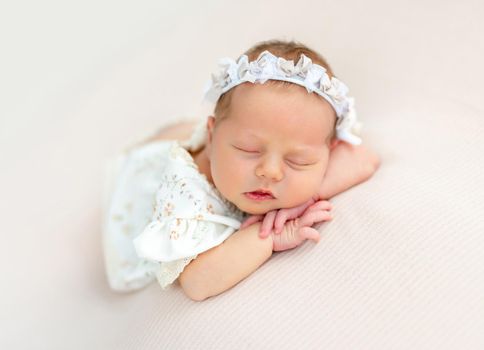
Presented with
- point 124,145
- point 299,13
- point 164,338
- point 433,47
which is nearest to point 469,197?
point 433,47

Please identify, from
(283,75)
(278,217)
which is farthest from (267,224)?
(283,75)

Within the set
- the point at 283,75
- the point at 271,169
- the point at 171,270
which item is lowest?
the point at 171,270

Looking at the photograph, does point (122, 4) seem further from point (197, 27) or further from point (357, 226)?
point (357, 226)

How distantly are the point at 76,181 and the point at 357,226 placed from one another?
35.8 inches

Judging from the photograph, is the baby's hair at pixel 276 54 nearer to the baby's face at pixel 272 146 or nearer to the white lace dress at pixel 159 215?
the baby's face at pixel 272 146

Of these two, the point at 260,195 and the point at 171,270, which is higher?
the point at 260,195

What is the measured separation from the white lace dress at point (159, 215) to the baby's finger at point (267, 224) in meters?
0.08

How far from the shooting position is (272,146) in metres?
1.13

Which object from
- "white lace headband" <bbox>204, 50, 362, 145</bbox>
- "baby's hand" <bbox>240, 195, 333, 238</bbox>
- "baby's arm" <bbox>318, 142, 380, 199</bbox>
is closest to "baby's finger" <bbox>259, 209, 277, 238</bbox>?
"baby's hand" <bbox>240, 195, 333, 238</bbox>

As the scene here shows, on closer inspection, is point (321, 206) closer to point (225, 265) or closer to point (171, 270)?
point (225, 265)

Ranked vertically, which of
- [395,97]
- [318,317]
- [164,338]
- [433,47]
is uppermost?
[433,47]

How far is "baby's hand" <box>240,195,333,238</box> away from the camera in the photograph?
1.18 metres

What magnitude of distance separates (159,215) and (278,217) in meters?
0.26

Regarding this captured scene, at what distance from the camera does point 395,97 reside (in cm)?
147
